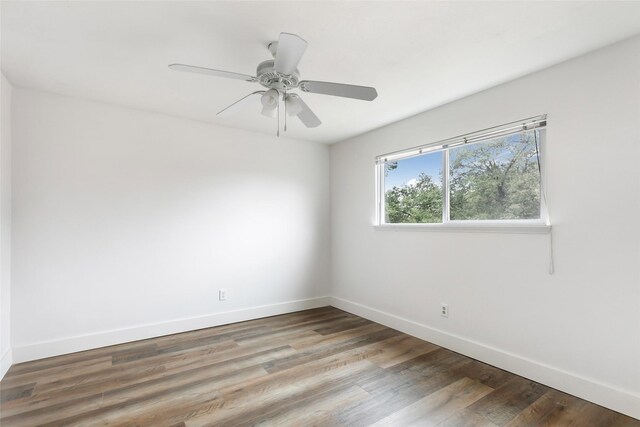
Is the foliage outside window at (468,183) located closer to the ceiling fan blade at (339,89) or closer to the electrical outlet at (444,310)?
the electrical outlet at (444,310)

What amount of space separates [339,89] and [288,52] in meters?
0.43

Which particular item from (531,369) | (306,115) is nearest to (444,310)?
(531,369)

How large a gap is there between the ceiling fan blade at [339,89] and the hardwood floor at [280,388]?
200 centimetres

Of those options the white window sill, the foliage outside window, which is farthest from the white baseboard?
the foliage outside window

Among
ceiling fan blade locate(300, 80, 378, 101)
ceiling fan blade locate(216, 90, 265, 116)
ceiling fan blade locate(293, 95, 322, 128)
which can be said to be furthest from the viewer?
ceiling fan blade locate(293, 95, 322, 128)

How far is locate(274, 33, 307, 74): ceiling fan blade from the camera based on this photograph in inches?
Answer: 57.1

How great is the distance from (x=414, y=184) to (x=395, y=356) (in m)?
1.78

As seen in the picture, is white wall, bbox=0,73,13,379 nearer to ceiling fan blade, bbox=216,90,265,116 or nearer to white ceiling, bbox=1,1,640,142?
white ceiling, bbox=1,1,640,142

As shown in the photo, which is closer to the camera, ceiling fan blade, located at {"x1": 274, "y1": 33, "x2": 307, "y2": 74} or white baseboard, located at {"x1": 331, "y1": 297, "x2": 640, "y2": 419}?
ceiling fan blade, located at {"x1": 274, "y1": 33, "x2": 307, "y2": 74}

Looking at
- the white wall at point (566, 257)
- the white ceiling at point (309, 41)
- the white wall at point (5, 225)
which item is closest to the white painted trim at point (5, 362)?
the white wall at point (5, 225)

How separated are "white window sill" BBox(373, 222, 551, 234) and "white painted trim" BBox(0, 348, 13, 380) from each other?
3607 millimetres

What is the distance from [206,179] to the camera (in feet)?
11.5

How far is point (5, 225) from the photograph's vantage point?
246 cm

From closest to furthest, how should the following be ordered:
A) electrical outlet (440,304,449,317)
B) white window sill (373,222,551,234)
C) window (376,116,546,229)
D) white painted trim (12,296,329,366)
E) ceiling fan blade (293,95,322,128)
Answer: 1. ceiling fan blade (293,95,322,128)
2. white window sill (373,222,551,234)
3. window (376,116,546,229)
4. white painted trim (12,296,329,366)
5. electrical outlet (440,304,449,317)
